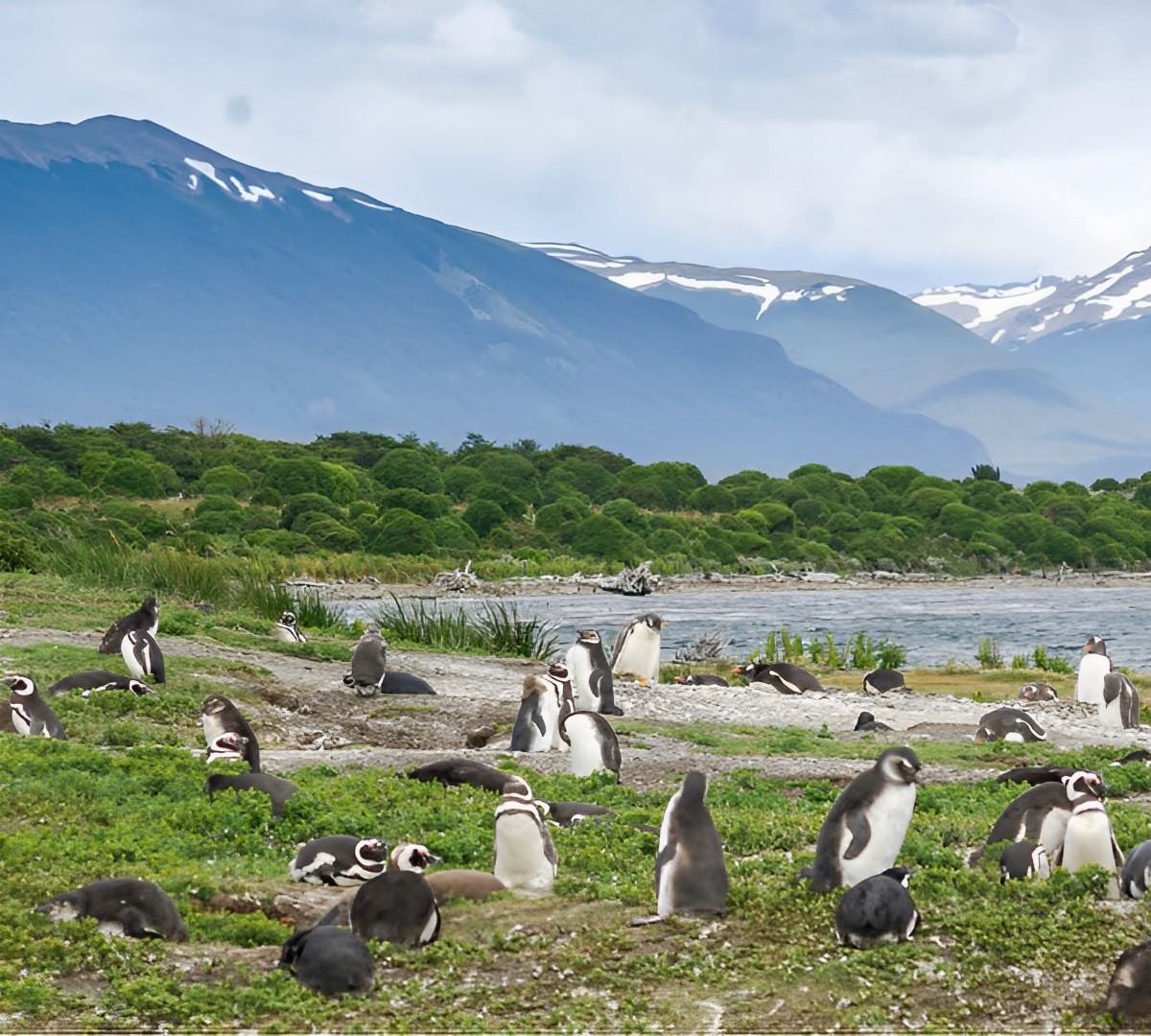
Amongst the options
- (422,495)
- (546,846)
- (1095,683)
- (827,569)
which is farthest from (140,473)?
(546,846)

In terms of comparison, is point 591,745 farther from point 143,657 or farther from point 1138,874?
point 143,657

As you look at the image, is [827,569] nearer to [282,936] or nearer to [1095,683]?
[1095,683]

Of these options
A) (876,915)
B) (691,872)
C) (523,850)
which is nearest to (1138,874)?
(876,915)

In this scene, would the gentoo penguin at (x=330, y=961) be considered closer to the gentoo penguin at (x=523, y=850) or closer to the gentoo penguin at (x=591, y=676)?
the gentoo penguin at (x=523, y=850)

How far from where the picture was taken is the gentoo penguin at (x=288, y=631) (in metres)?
20.8

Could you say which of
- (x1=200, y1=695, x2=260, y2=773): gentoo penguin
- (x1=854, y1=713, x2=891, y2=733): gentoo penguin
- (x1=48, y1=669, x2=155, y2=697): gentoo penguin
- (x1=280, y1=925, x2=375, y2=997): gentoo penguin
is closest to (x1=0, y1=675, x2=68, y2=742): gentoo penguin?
(x1=200, y1=695, x2=260, y2=773): gentoo penguin

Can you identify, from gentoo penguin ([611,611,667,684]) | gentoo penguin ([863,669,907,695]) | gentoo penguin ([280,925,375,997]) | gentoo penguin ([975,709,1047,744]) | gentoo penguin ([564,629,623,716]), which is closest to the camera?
gentoo penguin ([280,925,375,997])

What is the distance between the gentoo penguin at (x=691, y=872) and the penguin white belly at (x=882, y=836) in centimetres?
65

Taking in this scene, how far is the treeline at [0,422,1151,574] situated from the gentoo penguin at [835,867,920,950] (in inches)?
1700

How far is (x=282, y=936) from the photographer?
734 centimetres

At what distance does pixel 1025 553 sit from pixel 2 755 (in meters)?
73.4

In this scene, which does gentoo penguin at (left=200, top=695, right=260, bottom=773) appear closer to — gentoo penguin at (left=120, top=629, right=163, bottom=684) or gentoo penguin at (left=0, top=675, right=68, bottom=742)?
gentoo penguin at (left=0, top=675, right=68, bottom=742)

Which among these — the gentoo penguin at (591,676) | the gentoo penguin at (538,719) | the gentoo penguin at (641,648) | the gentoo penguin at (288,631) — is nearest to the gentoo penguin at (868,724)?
the gentoo penguin at (591,676)

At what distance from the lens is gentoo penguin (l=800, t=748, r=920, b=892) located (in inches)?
302
